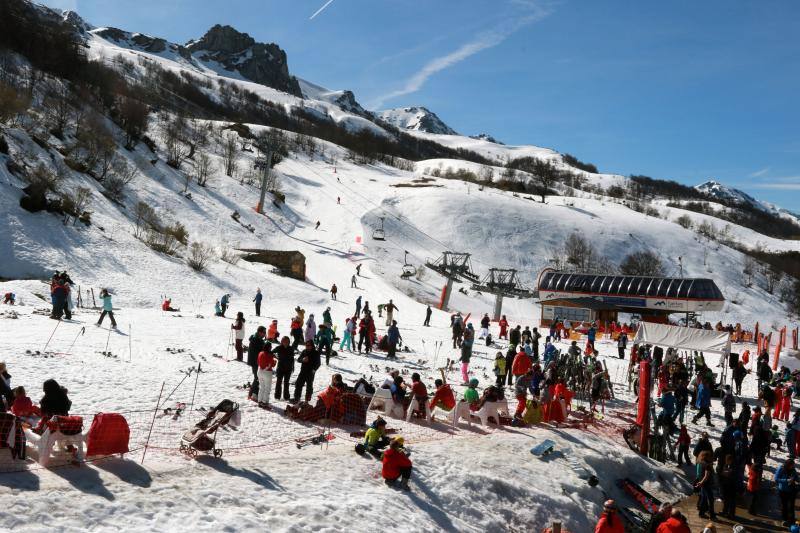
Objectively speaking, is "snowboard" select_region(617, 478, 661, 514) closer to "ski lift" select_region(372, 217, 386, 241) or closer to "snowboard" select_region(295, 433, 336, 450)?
"snowboard" select_region(295, 433, 336, 450)

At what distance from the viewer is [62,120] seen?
46594 millimetres

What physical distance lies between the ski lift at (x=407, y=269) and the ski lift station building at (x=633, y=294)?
38.8 feet

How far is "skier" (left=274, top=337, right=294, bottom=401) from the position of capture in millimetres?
13023

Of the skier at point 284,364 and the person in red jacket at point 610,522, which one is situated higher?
the skier at point 284,364

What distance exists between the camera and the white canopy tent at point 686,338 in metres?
21.4

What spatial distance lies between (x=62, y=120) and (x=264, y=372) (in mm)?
44393

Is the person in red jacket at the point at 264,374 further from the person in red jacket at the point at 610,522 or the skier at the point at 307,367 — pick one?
the person in red jacket at the point at 610,522

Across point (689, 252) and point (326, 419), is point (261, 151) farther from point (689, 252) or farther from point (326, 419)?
point (326, 419)

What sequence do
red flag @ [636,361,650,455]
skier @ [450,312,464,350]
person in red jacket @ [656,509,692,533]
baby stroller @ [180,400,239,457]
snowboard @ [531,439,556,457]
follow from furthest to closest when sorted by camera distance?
1. skier @ [450,312,464,350]
2. red flag @ [636,361,650,455]
3. snowboard @ [531,439,556,457]
4. baby stroller @ [180,400,239,457]
5. person in red jacket @ [656,509,692,533]

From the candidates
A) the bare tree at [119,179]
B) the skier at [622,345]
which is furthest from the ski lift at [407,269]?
the skier at [622,345]

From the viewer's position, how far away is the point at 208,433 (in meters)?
9.61

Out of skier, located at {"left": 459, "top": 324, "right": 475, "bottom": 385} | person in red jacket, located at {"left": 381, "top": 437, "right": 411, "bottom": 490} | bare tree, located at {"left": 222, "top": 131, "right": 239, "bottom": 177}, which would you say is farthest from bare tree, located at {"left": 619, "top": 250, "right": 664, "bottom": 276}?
person in red jacket, located at {"left": 381, "top": 437, "right": 411, "bottom": 490}

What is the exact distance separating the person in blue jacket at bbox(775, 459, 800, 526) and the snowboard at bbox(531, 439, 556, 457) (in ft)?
15.2

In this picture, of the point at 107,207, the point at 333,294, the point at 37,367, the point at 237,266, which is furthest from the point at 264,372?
the point at 107,207
